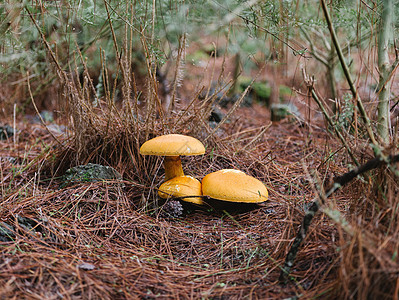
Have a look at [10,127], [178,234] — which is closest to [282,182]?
[178,234]

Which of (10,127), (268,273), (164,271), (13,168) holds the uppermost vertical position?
(268,273)

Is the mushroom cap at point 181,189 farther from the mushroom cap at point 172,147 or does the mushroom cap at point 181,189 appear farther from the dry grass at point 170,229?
the mushroom cap at point 172,147

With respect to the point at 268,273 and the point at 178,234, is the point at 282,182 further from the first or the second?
the point at 268,273

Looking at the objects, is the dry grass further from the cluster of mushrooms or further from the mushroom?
the mushroom

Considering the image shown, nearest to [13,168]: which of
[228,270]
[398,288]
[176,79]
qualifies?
[176,79]

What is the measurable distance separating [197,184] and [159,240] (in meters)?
0.57

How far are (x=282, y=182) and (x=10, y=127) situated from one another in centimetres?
359

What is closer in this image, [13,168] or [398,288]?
[398,288]

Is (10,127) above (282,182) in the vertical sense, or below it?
below

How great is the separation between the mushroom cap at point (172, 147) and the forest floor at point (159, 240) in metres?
0.42

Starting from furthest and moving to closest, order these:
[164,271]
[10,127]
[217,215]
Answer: [10,127]
[217,215]
[164,271]

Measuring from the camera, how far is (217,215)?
2465 mm

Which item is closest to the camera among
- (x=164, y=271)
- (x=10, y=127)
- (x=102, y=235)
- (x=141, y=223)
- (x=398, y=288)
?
(x=398, y=288)

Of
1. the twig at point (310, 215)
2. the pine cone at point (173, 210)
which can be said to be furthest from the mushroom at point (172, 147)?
the twig at point (310, 215)
